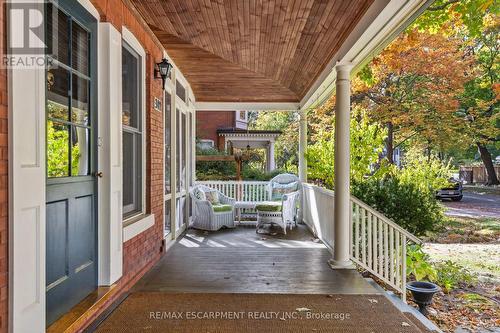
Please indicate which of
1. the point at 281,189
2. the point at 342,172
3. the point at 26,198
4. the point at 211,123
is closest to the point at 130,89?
the point at 26,198

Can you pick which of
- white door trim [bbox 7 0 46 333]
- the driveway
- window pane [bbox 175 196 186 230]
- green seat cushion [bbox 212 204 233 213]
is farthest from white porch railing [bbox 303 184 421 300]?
the driveway

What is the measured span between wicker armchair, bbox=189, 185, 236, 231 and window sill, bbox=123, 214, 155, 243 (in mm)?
2562

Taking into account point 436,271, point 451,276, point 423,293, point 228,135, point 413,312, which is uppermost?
point 228,135

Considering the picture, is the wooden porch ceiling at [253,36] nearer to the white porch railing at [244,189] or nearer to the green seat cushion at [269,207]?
the green seat cushion at [269,207]

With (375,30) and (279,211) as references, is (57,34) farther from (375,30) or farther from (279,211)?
(279,211)

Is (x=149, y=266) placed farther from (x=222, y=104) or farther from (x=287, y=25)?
(x=222, y=104)

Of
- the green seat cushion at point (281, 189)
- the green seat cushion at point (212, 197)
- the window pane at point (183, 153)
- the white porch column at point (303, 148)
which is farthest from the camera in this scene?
the white porch column at point (303, 148)

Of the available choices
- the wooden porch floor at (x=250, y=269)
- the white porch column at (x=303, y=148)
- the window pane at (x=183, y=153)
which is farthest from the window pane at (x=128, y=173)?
the white porch column at (x=303, y=148)

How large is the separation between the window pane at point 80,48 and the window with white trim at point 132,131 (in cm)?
80

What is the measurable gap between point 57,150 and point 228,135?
12236mm

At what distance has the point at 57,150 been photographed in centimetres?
253

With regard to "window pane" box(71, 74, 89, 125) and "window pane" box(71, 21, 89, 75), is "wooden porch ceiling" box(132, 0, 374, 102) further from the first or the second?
"window pane" box(71, 74, 89, 125)

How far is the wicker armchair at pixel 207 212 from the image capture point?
6.90m

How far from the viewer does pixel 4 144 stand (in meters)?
1.84
